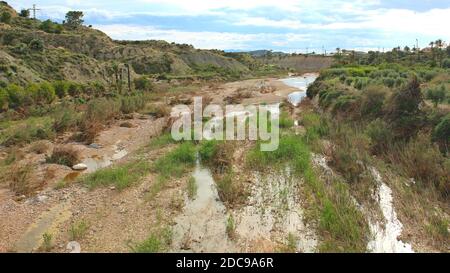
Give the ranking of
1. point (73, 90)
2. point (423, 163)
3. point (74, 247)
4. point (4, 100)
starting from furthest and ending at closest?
point (73, 90) → point (4, 100) → point (423, 163) → point (74, 247)

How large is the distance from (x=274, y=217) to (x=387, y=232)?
237cm

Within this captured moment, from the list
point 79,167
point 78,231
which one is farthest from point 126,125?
point 78,231

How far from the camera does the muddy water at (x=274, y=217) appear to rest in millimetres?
8039

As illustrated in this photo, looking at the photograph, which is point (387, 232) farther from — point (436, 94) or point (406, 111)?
point (436, 94)

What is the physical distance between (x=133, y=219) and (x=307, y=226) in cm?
377

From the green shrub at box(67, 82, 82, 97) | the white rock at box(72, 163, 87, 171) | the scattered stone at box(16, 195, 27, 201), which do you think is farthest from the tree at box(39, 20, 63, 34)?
the scattered stone at box(16, 195, 27, 201)

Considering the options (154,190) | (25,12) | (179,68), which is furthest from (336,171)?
(25,12)

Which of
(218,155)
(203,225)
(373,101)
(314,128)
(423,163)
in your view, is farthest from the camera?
(373,101)

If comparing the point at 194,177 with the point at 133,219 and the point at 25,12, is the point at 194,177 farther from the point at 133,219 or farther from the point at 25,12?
the point at 25,12

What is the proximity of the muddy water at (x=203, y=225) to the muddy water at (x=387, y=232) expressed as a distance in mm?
2734

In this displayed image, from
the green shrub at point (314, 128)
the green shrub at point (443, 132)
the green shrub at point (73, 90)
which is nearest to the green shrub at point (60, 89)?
the green shrub at point (73, 90)

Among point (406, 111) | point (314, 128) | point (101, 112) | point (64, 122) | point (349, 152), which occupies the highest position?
→ point (406, 111)

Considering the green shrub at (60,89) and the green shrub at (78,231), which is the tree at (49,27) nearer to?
the green shrub at (60,89)

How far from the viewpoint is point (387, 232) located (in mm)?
8281
